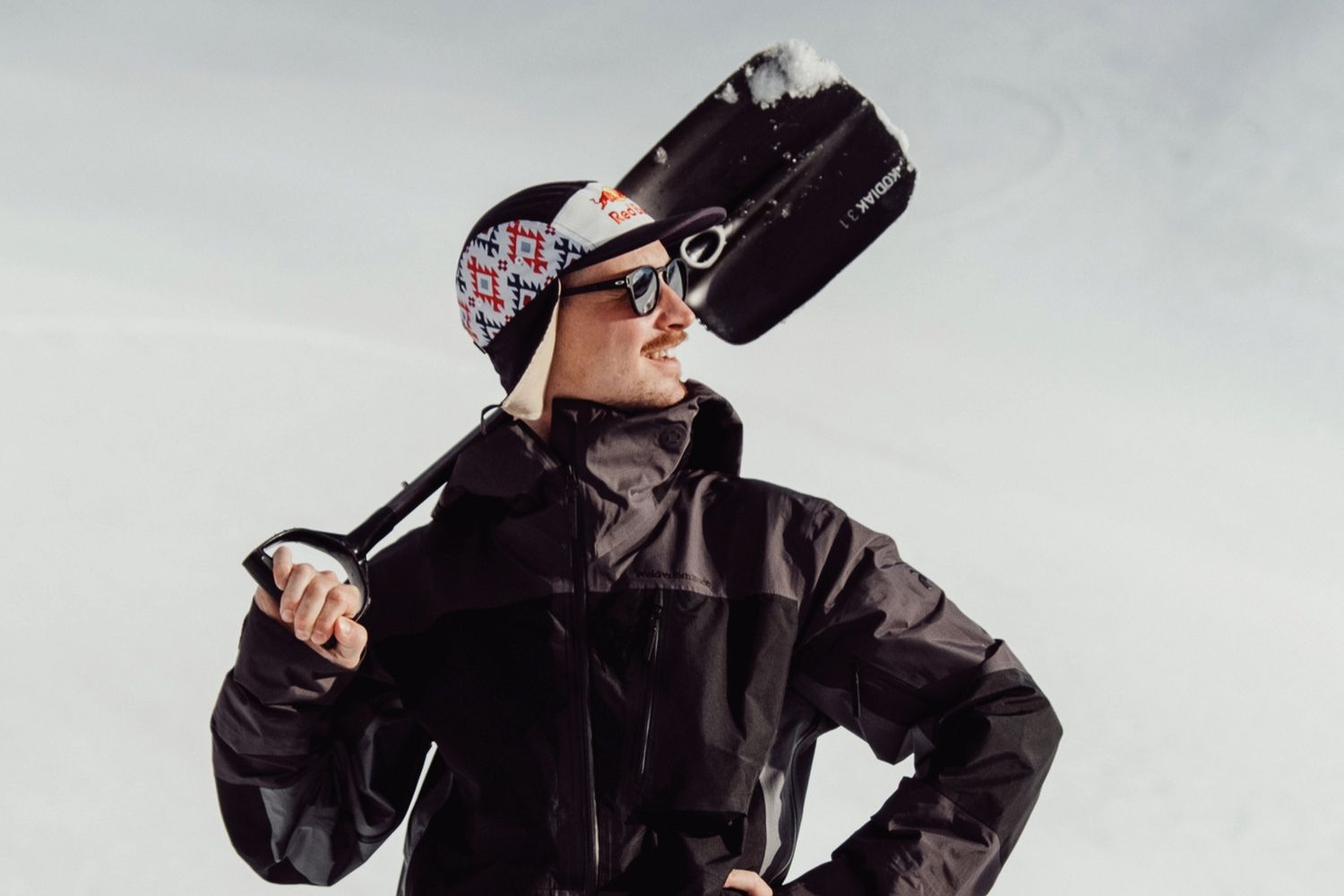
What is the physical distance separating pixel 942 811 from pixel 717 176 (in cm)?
118

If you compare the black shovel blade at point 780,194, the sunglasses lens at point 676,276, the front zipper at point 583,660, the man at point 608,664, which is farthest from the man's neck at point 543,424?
the black shovel blade at point 780,194

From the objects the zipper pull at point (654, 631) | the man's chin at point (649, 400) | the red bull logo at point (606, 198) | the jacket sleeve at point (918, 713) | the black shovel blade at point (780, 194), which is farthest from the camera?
the black shovel blade at point (780, 194)

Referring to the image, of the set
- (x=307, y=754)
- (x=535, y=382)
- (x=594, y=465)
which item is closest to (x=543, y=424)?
(x=535, y=382)

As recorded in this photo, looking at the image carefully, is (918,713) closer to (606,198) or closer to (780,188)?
(606,198)

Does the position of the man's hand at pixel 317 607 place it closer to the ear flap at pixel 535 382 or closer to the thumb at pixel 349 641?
the thumb at pixel 349 641

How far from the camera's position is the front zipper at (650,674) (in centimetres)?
176

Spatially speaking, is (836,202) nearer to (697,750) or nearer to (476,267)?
(476,267)

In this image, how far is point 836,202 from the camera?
246 cm

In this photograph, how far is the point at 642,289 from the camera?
1959 mm

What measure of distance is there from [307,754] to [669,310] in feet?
2.36

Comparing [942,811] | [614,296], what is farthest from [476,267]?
[942,811]

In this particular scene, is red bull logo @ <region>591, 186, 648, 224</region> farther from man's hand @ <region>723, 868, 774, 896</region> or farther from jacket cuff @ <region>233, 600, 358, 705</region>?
man's hand @ <region>723, 868, 774, 896</region>

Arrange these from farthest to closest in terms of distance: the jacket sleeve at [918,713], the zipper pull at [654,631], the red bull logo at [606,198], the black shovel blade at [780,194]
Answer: the black shovel blade at [780,194]
the red bull logo at [606,198]
the zipper pull at [654,631]
the jacket sleeve at [918,713]

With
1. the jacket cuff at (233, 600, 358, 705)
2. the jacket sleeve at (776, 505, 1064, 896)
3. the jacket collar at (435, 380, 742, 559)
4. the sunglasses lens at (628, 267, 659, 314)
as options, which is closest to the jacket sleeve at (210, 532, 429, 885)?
the jacket cuff at (233, 600, 358, 705)
